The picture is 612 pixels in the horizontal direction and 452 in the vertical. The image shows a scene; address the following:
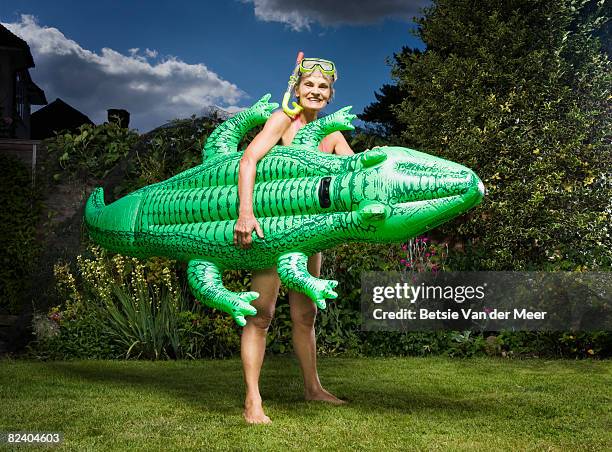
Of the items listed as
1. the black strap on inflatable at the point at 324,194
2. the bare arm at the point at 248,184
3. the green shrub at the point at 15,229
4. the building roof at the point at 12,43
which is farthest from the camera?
the building roof at the point at 12,43

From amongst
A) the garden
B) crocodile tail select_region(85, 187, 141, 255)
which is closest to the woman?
the garden

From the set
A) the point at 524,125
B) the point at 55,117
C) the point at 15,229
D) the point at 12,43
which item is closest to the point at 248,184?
the point at 524,125

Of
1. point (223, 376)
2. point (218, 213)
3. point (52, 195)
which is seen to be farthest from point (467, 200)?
point (52, 195)

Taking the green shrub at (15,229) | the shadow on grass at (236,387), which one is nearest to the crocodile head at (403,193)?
the shadow on grass at (236,387)

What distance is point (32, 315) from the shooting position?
7.41 m

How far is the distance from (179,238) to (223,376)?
207 centimetres

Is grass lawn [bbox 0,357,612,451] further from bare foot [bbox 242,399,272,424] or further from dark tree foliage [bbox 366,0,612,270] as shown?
dark tree foliage [bbox 366,0,612,270]

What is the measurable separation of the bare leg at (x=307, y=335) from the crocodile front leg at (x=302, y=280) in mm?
744

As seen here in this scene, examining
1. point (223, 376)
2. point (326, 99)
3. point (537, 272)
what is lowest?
point (223, 376)

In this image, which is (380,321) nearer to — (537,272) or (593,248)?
(537,272)

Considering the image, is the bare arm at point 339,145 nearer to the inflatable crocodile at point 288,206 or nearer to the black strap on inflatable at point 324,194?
the inflatable crocodile at point 288,206

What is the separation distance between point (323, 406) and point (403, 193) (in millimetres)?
1623

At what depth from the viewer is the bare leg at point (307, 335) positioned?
4551 mm

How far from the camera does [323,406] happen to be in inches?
178
